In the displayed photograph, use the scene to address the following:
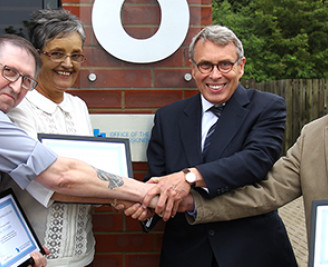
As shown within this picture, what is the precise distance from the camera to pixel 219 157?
2.28 metres

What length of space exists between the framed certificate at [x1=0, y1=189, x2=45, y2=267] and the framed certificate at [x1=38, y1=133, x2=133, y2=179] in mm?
308

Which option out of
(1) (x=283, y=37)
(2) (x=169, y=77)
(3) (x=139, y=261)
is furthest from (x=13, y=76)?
(1) (x=283, y=37)

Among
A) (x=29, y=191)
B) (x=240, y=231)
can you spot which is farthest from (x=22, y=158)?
(x=240, y=231)

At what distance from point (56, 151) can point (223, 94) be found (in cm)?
102

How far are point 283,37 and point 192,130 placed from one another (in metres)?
15.0

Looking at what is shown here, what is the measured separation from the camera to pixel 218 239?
2.25 meters

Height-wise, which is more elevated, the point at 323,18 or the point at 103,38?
the point at 323,18

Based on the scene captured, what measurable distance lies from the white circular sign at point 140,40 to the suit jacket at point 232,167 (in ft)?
2.08

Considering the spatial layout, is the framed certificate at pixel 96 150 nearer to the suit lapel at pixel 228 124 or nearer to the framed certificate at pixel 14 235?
the framed certificate at pixel 14 235

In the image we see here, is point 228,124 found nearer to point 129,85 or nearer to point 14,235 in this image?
point 129,85

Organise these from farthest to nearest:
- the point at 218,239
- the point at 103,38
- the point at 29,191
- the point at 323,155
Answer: the point at 103,38, the point at 218,239, the point at 323,155, the point at 29,191

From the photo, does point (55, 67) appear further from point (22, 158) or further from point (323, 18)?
point (323, 18)

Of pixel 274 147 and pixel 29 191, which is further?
pixel 274 147

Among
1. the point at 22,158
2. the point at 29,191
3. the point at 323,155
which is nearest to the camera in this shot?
the point at 22,158
